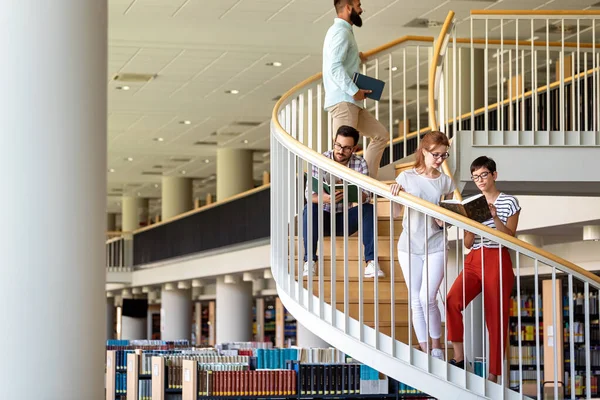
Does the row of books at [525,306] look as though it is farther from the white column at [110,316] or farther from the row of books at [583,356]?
the white column at [110,316]

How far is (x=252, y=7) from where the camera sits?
1171 cm

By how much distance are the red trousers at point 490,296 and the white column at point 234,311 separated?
14.3 metres

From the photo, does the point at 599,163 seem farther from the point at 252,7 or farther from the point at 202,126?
the point at 202,126

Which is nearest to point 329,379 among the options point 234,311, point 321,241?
point 321,241

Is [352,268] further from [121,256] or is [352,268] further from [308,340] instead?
[121,256]

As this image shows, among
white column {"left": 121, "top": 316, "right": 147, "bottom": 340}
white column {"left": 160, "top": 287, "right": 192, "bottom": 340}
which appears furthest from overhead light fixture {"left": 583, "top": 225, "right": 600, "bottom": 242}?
white column {"left": 121, "top": 316, "right": 147, "bottom": 340}

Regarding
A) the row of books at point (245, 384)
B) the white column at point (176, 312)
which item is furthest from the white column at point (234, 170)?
the row of books at point (245, 384)

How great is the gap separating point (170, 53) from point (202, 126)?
526 cm

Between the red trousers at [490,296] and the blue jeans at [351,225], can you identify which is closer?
the red trousers at [490,296]

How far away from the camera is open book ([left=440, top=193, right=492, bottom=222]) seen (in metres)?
5.27

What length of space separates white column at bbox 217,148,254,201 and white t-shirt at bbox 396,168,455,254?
607 inches

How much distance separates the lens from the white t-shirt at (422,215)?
5.28 metres

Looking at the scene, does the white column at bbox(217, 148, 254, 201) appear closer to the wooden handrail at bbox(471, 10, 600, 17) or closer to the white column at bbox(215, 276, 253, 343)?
the white column at bbox(215, 276, 253, 343)

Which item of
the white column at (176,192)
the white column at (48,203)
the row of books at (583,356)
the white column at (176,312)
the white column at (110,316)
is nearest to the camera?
the white column at (48,203)
